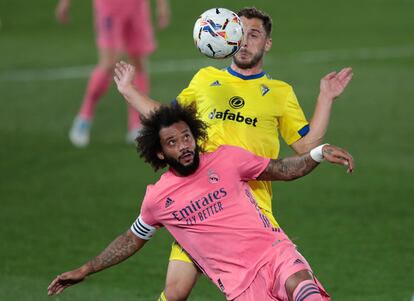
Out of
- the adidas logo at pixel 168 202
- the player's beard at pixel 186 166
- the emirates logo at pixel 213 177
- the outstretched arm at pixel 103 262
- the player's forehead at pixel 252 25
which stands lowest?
the outstretched arm at pixel 103 262

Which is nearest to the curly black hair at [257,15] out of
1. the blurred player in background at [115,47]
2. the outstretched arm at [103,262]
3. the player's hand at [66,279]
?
the outstretched arm at [103,262]

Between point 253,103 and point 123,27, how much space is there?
7585mm

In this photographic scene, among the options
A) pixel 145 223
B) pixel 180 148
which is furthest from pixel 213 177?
pixel 145 223

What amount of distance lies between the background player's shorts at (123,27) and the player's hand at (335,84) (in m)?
7.27

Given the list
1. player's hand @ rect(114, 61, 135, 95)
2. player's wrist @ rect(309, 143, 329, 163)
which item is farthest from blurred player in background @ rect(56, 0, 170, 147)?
player's wrist @ rect(309, 143, 329, 163)

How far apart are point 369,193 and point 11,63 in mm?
10484

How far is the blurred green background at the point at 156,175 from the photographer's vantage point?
34.3ft

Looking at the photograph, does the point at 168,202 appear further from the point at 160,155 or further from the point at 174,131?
the point at 174,131

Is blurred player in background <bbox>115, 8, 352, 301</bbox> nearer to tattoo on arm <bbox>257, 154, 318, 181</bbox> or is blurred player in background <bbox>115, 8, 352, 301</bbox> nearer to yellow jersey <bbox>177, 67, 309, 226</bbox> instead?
yellow jersey <bbox>177, 67, 309, 226</bbox>

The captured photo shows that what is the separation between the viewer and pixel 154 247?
37.0 feet

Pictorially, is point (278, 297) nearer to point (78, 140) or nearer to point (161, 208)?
point (161, 208)

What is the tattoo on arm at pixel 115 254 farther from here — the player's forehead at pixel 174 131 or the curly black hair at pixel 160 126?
the player's forehead at pixel 174 131

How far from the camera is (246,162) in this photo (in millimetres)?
→ 7832

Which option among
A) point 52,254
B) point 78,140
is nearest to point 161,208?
point 52,254
